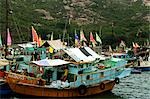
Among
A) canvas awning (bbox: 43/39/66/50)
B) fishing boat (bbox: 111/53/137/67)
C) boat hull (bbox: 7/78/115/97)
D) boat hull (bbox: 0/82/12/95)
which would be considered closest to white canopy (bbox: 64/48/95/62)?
boat hull (bbox: 7/78/115/97)

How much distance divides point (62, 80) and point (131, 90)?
969 centimetres

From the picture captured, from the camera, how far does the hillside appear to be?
109 m

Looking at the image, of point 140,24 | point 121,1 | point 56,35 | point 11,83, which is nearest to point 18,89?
point 11,83

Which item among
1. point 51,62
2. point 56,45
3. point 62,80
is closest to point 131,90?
point 62,80

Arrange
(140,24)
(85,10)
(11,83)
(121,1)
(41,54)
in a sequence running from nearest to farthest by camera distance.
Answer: (11,83) → (41,54) → (140,24) → (85,10) → (121,1)

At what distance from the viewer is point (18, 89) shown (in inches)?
1815

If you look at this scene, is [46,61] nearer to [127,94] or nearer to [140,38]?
[127,94]

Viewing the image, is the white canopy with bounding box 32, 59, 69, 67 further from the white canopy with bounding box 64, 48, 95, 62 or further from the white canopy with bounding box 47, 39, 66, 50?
the white canopy with bounding box 47, 39, 66, 50

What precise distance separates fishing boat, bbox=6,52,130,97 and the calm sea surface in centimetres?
83

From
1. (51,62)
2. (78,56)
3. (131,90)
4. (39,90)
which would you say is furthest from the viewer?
(131,90)

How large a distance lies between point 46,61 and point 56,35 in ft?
200

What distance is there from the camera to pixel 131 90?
5281 centimetres

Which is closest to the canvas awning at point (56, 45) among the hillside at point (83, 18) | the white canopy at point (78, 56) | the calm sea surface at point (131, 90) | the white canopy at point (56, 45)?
the white canopy at point (56, 45)

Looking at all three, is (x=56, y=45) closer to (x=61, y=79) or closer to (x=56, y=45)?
(x=56, y=45)
